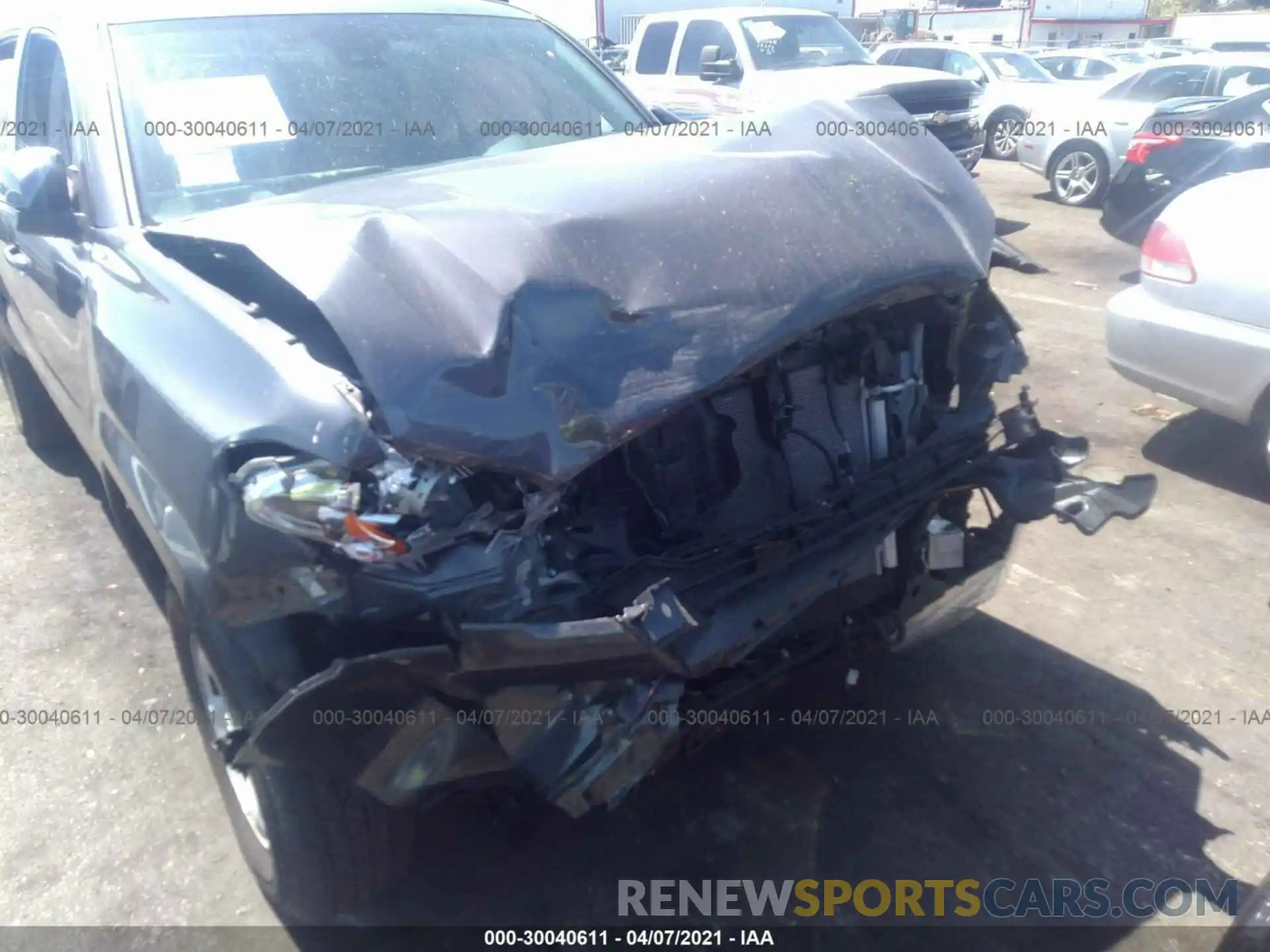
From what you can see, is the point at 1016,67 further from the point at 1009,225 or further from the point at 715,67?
the point at 715,67

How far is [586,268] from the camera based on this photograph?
2.16m

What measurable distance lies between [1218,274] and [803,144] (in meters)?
2.60

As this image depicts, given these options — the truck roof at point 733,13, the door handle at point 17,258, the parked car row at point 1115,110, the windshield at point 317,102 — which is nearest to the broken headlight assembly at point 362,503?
the windshield at point 317,102

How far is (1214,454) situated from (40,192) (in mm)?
5084

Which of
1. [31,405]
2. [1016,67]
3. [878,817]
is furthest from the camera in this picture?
[1016,67]

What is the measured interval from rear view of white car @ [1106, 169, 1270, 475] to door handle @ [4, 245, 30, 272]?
4602 mm

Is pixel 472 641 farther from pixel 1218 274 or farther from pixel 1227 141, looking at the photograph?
pixel 1227 141

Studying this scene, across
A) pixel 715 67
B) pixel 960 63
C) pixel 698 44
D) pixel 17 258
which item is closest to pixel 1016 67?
pixel 960 63

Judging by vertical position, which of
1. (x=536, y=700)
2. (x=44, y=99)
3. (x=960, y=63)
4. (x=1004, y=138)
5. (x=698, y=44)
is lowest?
(x=1004, y=138)

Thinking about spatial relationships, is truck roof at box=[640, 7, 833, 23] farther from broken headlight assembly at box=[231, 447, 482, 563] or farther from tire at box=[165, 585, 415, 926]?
broken headlight assembly at box=[231, 447, 482, 563]

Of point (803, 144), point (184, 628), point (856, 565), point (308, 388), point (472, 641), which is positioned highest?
point (803, 144)

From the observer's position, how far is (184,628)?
2539 millimetres

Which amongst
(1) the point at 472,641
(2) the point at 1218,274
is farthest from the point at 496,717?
(2) the point at 1218,274

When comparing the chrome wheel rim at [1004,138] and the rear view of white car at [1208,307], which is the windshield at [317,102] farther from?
the chrome wheel rim at [1004,138]
